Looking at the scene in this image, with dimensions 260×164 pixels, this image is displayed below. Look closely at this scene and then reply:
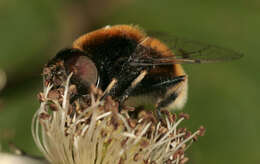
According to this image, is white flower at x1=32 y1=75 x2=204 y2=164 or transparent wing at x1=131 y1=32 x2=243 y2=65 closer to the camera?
white flower at x1=32 y1=75 x2=204 y2=164

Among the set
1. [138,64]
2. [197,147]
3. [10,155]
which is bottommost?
[197,147]

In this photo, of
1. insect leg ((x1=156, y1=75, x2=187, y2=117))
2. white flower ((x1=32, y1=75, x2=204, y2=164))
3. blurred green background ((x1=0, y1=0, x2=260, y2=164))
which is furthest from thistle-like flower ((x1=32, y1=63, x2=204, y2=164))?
blurred green background ((x1=0, y1=0, x2=260, y2=164))

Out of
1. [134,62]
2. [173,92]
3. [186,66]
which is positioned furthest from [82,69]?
[186,66]

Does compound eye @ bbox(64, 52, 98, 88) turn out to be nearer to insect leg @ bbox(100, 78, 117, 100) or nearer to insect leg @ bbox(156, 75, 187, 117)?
insect leg @ bbox(100, 78, 117, 100)

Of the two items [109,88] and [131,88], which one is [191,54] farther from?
[109,88]

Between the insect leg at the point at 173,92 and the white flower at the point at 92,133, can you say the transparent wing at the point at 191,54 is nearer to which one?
the insect leg at the point at 173,92

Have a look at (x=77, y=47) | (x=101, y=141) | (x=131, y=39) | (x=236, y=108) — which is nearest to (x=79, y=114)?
(x=101, y=141)

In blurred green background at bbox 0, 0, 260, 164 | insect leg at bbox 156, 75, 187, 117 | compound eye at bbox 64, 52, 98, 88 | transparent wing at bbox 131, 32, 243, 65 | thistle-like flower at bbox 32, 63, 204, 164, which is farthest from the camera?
blurred green background at bbox 0, 0, 260, 164

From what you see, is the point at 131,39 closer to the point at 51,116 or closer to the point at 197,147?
the point at 51,116
